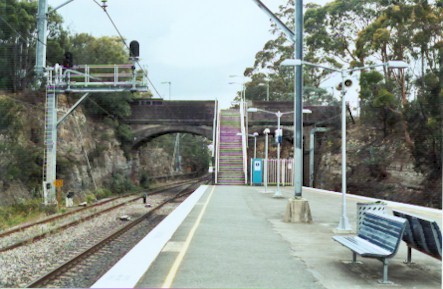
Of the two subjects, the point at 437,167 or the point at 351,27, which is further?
the point at 351,27

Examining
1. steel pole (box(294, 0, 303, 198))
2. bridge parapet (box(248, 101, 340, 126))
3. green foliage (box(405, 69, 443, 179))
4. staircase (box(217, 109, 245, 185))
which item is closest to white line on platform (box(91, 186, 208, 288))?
steel pole (box(294, 0, 303, 198))

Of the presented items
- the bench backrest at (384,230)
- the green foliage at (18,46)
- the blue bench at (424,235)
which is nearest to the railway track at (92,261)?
the bench backrest at (384,230)

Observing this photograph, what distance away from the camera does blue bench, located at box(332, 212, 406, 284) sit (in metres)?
6.06

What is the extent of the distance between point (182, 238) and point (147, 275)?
123 inches

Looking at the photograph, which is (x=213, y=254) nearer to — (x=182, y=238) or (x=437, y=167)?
(x=182, y=238)

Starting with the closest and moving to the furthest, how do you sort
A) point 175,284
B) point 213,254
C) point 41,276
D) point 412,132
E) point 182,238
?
point 175,284 < point 213,254 < point 41,276 < point 182,238 < point 412,132

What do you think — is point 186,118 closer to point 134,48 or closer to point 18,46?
point 18,46

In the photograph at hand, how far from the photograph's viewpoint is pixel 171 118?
4100cm

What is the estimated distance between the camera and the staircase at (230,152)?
1324 inches

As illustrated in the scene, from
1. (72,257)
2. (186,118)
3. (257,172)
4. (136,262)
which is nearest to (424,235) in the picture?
(136,262)

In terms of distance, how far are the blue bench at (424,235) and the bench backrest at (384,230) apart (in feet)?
1.62

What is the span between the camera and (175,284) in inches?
229

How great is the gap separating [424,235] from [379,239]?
0.64 metres

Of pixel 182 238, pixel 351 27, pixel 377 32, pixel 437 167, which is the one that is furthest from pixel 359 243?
pixel 351 27
